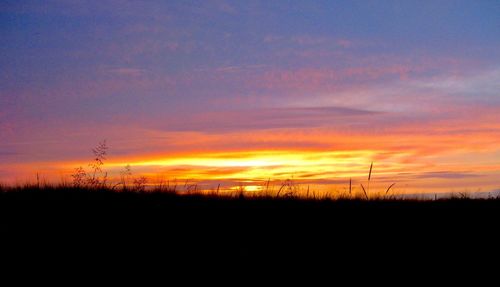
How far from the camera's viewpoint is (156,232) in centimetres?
672

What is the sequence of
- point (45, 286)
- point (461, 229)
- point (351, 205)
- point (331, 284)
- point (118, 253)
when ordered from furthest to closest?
point (351, 205) → point (461, 229) → point (118, 253) → point (331, 284) → point (45, 286)

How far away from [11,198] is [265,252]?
4.50 metres

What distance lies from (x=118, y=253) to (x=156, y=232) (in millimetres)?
834

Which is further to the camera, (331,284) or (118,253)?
(118,253)

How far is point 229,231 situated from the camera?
6.91 metres

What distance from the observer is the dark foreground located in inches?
238

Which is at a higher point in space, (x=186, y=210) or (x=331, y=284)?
(x=186, y=210)

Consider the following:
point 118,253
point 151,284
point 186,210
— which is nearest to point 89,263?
point 118,253

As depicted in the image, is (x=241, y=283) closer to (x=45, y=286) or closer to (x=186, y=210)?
(x=45, y=286)

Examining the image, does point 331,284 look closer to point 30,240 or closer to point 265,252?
point 265,252

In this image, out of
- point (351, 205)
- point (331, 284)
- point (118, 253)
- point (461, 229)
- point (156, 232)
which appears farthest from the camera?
point (351, 205)

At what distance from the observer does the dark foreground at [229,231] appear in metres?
6.04

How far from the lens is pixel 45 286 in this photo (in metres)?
5.07

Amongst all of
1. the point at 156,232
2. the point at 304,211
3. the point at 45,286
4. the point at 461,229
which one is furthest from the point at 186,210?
the point at 461,229
